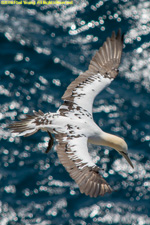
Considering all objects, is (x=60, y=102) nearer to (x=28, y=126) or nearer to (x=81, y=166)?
(x=28, y=126)

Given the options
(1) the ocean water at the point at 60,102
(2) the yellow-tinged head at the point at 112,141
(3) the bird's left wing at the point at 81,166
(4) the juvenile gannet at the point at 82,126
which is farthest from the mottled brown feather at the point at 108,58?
(1) the ocean water at the point at 60,102

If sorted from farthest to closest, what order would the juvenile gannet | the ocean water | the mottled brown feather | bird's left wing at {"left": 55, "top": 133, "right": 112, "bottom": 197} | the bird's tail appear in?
1. the ocean water
2. the mottled brown feather
3. the bird's tail
4. the juvenile gannet
5. bird's left wing at {"left": 55, "top": 133, "right": 112, "bottom": 197}

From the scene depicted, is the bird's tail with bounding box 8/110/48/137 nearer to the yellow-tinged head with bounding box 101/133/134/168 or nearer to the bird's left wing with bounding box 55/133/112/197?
the bird's left wing with bounding box 55/133/112/197

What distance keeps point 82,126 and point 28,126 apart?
4.26ft

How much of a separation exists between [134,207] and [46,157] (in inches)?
156

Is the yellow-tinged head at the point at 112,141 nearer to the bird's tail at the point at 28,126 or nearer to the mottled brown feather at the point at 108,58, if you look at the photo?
the bird's tail at the point at 28,126

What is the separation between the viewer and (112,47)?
1239 cm

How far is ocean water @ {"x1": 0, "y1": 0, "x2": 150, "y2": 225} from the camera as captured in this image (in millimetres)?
16141

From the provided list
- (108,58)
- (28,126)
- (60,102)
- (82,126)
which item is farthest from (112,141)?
(60,102)

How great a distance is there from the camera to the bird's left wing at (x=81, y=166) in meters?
8.79

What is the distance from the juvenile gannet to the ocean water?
5.69 meters

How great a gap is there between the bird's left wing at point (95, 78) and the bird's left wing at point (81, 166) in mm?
1355

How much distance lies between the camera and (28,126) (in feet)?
33.2

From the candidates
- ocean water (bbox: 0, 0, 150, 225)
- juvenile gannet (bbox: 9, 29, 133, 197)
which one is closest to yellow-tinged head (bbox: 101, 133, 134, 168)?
juvenile gannet (bbox: 9, 29, 133, 197)
